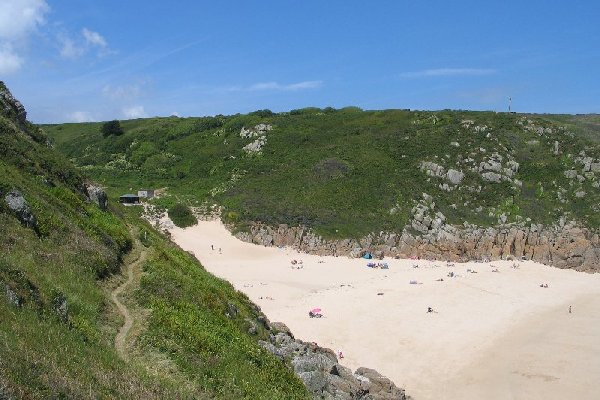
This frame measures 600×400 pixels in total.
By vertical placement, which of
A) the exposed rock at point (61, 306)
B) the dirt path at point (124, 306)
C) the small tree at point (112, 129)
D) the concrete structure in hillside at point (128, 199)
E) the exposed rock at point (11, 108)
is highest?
the small tree at point (112, 129)

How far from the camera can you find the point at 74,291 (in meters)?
14.1

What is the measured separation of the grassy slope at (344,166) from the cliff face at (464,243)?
2.04 metres

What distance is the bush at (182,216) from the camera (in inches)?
2335

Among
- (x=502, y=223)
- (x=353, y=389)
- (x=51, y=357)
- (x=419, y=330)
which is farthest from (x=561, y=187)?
(x=51, y=357)

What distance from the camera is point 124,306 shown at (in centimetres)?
1541

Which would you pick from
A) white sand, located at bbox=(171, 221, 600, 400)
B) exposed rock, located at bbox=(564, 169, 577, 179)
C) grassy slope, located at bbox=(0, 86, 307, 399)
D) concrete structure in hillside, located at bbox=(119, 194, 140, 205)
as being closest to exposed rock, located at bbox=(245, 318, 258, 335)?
grassy slope, located at bbox=(0, 86, 307, 399)

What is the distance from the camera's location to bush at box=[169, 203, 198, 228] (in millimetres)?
59312

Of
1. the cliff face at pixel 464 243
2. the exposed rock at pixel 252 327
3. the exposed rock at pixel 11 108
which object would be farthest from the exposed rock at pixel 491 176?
the exposed rock at pixel 11 108

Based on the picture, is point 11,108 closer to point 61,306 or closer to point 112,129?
point 61,306

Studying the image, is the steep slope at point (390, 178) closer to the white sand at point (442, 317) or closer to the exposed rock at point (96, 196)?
the white sand at point (442, 317)

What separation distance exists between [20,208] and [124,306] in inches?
187

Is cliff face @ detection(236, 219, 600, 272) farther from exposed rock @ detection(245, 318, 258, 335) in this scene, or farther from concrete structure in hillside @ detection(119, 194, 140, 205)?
exposed rock @ detection(245, 318, 258, 335)

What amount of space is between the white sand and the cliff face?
2.36 m

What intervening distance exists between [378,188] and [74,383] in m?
62.4
